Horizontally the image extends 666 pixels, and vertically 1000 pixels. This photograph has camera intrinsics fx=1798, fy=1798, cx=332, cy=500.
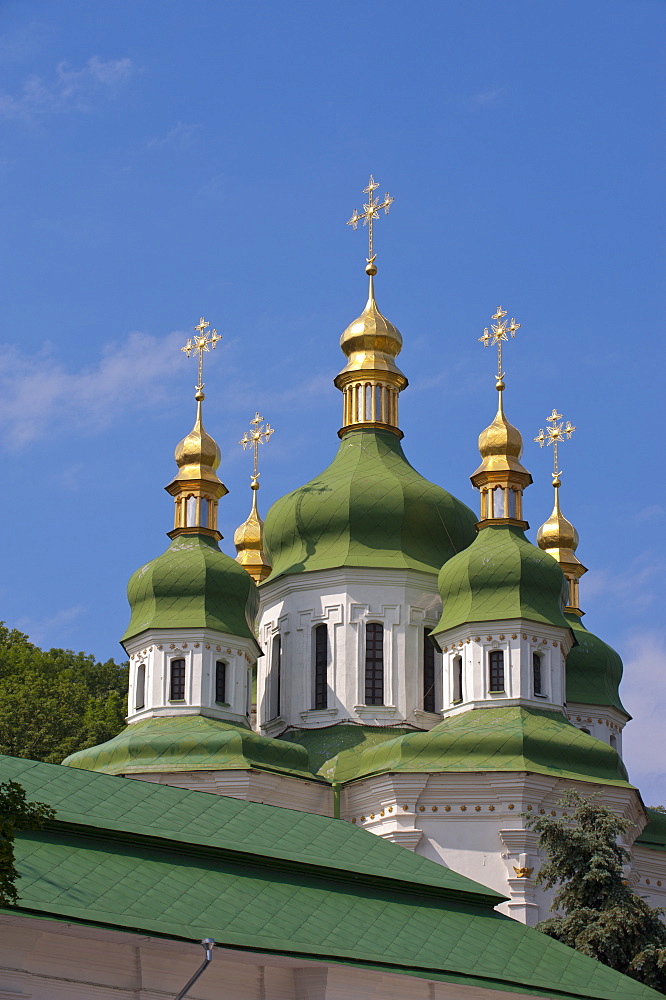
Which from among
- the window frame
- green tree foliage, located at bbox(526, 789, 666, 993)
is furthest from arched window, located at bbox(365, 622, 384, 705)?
green tree foliage, located at bbox(526, 789, 666, 993)

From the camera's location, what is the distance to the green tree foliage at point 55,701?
140ft

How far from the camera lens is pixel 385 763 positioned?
29.9m

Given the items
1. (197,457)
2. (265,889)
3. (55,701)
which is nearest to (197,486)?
(197,457)

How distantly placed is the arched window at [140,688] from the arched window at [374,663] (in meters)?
4.09

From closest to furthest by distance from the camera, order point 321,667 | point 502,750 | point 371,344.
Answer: point 502,750 → point 321,667 → point 371,344

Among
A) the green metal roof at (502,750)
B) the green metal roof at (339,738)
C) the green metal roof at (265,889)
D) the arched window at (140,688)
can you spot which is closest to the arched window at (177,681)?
the arched window at (140,688)

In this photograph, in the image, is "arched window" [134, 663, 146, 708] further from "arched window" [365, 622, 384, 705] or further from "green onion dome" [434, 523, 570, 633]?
"green onion dome" [434, 523, 570, 633]

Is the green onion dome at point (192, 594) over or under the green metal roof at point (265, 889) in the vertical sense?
over

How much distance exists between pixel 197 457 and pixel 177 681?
5.36 meters

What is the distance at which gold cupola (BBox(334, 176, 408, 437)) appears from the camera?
37000mm

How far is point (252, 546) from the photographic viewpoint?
41.1 m

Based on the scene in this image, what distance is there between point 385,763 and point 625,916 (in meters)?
7.89

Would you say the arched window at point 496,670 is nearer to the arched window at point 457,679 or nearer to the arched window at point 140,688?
the arched window at point 457,679

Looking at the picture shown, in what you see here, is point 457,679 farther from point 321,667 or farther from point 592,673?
point 592,673
